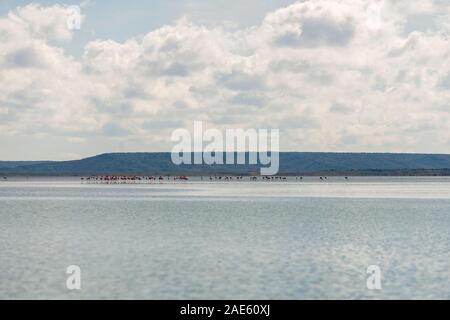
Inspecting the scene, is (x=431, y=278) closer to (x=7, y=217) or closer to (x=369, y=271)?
(x=369, y=271)

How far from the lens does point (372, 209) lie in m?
74.1

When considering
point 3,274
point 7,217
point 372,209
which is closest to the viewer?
point 3,274

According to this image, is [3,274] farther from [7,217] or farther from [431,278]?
[7,217]

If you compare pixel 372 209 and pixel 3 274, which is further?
pixel 372 209

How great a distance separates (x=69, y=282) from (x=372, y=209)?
50.3 metres

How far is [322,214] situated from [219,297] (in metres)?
40.9

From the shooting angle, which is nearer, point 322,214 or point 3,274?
point 3,274

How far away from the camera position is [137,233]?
157ft
